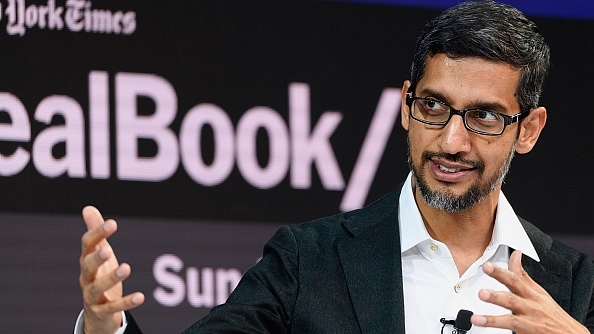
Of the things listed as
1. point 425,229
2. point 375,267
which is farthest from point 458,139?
point 375,267

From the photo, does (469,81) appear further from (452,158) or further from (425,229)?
(425,229)

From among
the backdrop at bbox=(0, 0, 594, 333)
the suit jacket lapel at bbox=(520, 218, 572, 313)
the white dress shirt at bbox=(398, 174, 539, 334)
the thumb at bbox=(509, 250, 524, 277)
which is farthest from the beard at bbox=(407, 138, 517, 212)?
the backdrop at bbox=(0, 0, 594, 333)

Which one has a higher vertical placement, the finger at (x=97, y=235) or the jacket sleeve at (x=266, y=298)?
the finger at (x=97, y=235)

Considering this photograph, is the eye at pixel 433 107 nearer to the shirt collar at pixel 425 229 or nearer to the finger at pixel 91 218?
the shirt collar at pixel 425 229

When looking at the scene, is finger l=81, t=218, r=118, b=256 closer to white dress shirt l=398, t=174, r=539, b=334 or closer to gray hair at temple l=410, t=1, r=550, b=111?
white dress shirt l=398, t=174, r=539, b=334

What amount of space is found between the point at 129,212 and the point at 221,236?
14.2 inches

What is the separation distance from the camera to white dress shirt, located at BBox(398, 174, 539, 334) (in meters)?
3.04

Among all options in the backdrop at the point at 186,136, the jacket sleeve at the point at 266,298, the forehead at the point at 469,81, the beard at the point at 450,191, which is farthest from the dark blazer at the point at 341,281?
the backdrop at the point at 186,136

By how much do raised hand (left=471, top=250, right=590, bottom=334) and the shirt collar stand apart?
0.43 m

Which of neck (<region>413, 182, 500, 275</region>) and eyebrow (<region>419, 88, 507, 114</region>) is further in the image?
neck (<region>413, 182, 500, 275</region>)

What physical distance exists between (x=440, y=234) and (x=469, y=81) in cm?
44

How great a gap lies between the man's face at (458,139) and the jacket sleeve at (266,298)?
409mm

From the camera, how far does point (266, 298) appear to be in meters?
2.92

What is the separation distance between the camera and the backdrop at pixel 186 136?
412 cm
